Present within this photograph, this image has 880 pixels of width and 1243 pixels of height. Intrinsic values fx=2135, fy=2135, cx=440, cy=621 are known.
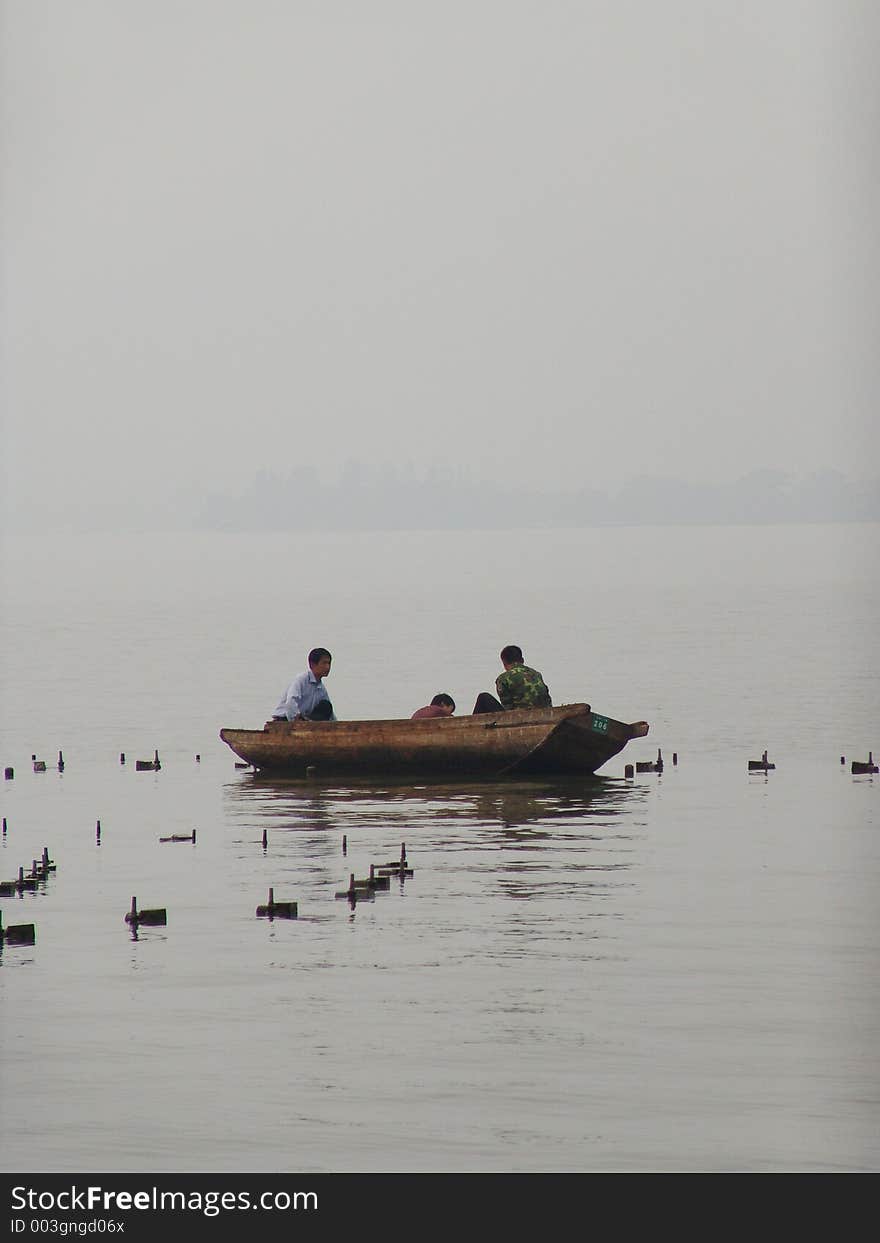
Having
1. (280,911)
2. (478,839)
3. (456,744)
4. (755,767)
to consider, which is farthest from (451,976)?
(755,767)

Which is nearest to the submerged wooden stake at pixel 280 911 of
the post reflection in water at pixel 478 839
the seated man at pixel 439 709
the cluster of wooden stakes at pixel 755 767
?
the post reflection in water at pixel 478 839

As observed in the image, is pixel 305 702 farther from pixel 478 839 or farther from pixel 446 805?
pixel 478 839

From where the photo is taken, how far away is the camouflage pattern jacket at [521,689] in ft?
99.0

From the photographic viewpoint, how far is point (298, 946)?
54.2 feet

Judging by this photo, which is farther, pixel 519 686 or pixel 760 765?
pixel 760 765

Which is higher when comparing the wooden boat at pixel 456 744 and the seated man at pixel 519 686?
the seated man at pixel 519 686

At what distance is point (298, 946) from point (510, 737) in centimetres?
1370

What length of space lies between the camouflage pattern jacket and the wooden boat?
33cm

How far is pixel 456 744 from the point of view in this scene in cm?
3022

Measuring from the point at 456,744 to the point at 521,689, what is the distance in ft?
3.95

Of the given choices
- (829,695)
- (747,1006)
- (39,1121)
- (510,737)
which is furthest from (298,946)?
(829,695)

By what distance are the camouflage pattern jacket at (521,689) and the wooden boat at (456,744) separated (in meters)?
0.33

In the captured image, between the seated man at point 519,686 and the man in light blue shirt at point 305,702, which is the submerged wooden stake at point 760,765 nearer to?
the seated man at point 519,686

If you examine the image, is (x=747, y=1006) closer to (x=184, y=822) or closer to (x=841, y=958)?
(x=841, y=958)
